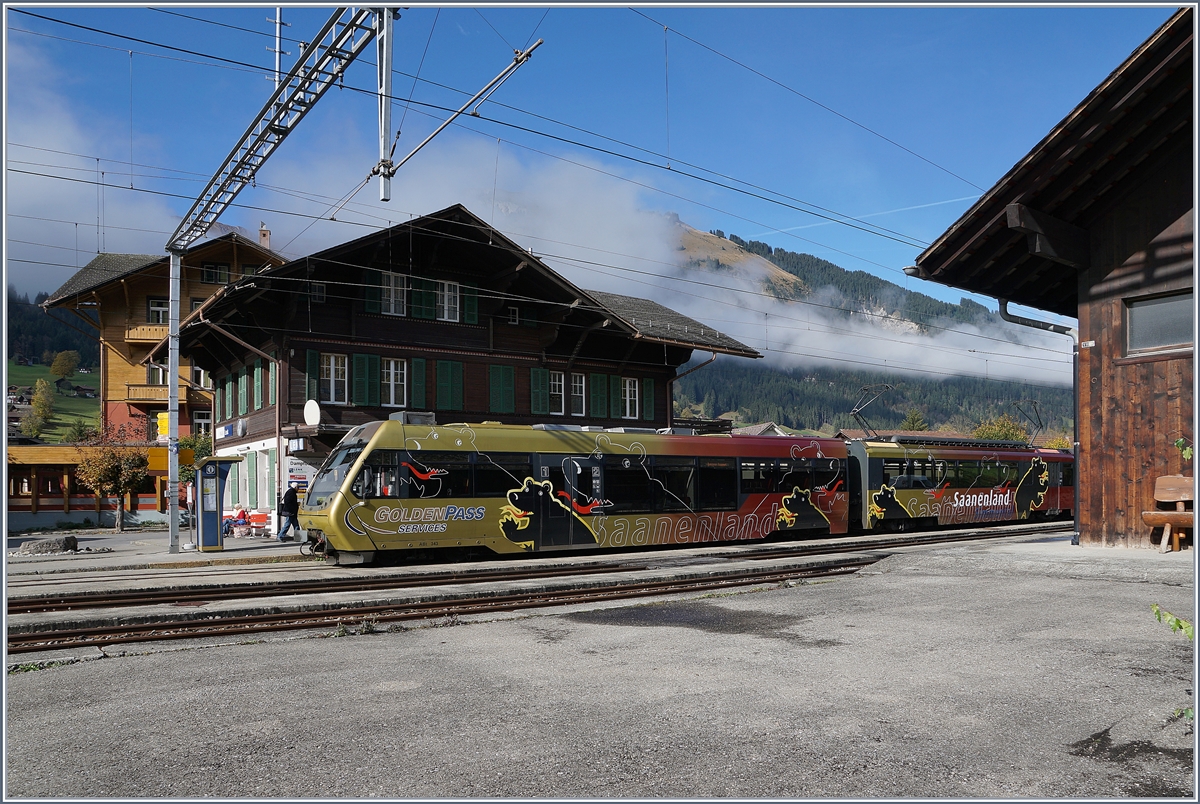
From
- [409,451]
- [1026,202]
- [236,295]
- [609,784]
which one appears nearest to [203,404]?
[236,295]

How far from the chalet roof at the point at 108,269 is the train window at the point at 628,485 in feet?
107

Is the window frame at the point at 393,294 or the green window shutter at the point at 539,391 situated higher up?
the window frame at the point at 393,294

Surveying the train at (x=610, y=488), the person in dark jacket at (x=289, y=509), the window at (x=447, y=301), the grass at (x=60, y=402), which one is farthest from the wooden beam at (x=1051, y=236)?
the grass at (x=60, y=402)

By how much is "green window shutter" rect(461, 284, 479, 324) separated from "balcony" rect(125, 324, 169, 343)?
25.2 meters

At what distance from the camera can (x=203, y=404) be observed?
5106 centimetres

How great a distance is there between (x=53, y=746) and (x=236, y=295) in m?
24.9

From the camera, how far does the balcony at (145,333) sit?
4966 cm

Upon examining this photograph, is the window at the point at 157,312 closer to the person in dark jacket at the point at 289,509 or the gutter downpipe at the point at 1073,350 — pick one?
the person in dark jacket at the point at 289,509

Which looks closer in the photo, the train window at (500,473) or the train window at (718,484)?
the train window at (500,473)

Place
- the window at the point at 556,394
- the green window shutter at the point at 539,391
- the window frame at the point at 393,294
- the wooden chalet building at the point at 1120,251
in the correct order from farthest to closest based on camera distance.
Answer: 1. the window at the point at 556,394
2. the green window shutter at the point at 539,391
3. the window frame at the point at 393,294
4. the wooden chalet building at the point at 1120,251

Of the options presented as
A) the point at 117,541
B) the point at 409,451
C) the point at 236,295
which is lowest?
the point at 117,541

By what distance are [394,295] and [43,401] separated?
106582mm

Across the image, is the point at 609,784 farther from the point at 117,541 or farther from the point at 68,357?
the point at 68,357

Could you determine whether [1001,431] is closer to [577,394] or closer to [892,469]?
[577,394]
